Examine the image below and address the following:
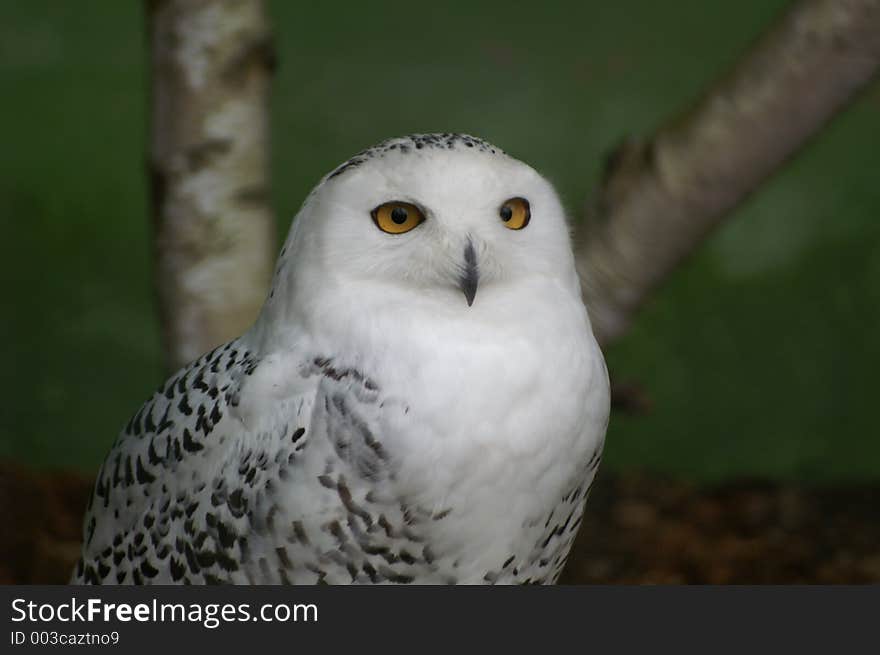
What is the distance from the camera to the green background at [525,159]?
3.31 metres

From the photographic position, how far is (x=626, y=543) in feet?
11.2

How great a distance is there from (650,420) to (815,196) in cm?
90

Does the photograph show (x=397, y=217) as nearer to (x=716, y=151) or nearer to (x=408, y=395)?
(x=408, y=395)

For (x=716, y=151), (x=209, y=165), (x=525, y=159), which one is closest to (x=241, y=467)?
(x=209, y=165)

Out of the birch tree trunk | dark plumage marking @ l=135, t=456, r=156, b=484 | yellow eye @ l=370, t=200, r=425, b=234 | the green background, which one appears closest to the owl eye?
yellow eye @ l=370, t=200, r=425, b=234

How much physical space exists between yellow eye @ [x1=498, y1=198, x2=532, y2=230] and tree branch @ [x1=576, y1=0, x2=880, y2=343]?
0.75 metres

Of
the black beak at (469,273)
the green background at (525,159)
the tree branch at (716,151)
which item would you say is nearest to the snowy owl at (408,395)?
the black beak at (469,273)

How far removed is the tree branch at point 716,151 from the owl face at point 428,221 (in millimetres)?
740

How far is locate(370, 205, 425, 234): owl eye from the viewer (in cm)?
124

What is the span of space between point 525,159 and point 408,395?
2.26 m

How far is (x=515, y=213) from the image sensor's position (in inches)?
50.5

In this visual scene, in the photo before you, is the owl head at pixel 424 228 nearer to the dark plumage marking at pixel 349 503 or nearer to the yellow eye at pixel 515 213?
the yellow eye at pixel 515 213

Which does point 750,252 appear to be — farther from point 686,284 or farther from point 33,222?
point 33,222

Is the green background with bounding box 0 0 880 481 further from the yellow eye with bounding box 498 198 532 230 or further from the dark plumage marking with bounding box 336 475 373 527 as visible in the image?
the dark plumage marking with bounding box 336 475 373 527
